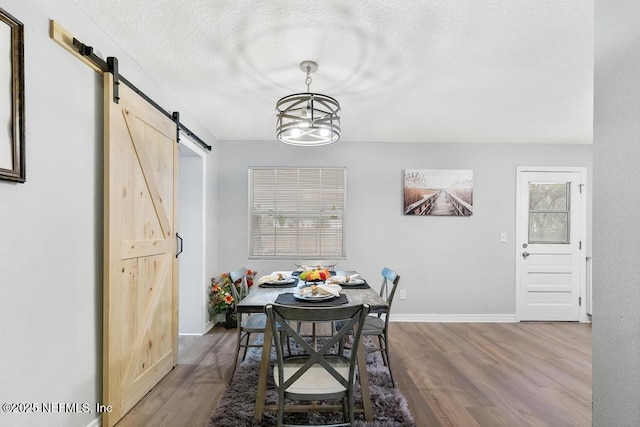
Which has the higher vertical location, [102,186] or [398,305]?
[102,186]

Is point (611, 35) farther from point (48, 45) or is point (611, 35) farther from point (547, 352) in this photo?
point (547, 352)

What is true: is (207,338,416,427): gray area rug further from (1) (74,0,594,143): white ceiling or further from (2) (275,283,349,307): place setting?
(1) (74,0,594,143): white ceiling

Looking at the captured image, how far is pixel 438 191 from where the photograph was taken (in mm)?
4496

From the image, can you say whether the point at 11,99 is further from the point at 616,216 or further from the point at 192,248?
the point at 192,248

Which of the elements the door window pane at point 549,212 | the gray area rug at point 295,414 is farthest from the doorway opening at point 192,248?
the door window pane at point 549,212

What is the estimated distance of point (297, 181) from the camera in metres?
4.48

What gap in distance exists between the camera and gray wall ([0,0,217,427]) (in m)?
1.44

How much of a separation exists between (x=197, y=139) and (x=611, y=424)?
11.8 ft

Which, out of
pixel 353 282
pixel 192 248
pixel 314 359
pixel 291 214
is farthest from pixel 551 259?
pixel 192 248

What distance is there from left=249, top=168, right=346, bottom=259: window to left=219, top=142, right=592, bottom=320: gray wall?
0.40 ft

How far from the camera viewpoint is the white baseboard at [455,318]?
176 inches

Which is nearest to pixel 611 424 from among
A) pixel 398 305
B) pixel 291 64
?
pixel 291 64

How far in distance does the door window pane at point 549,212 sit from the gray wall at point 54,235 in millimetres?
4895

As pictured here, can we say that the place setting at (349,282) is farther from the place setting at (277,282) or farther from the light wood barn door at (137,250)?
the light wood barn door at (137,250)
